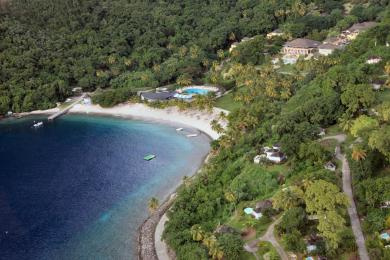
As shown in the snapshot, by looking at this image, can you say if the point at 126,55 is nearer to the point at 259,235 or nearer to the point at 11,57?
the point at 11,57

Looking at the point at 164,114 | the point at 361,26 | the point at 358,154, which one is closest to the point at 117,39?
the point at 164,114

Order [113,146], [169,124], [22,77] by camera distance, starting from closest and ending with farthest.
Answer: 1. [113,146]
2. [169,124]
3. [22,77]

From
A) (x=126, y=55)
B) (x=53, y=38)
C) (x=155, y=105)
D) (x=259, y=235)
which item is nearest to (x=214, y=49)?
(x=126, y=55)

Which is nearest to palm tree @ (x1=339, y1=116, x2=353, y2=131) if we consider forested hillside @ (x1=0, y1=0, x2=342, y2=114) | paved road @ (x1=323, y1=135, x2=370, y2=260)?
paved road @ (x1=323, y1=135, x2=370, y2=260)

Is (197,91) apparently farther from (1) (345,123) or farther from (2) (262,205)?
(2) (262,205)

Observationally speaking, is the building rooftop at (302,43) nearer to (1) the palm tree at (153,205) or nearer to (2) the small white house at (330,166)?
(2) the small white house at (330,166)

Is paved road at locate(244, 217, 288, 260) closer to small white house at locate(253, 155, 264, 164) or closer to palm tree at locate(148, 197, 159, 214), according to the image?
small white house at locate(253, 155, 264, 164)
